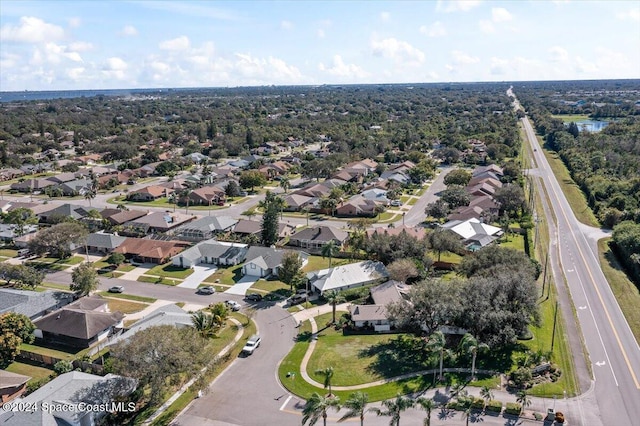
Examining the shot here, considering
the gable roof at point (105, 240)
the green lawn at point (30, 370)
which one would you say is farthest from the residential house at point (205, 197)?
the green lawn at point (30, 370)

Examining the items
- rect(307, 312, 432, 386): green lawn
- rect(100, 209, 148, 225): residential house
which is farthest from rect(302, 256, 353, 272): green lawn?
rect(100, 209, 148, 225): residential house

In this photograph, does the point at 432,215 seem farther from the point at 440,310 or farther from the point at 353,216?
the point at 440,310

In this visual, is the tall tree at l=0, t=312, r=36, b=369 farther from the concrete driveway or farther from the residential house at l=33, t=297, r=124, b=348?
the concrete driveway

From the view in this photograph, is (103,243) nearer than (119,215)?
Yes

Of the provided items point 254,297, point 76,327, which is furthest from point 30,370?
point 254,297

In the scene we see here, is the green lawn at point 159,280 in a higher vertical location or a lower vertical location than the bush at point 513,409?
higher

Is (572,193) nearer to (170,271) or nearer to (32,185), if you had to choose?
(170,271)

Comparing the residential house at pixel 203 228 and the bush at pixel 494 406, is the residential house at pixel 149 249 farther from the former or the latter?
the bush at pixel 494 406

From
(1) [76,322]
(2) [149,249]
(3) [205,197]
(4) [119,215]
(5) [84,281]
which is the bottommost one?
(1) [76,322]
